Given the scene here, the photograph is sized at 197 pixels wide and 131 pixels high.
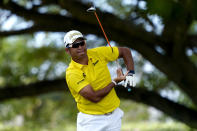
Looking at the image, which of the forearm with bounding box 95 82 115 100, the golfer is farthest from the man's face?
the forearm with bounding box 95 82 115 100

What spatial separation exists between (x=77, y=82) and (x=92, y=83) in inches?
7.3

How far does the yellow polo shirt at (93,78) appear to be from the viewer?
2.89 meters

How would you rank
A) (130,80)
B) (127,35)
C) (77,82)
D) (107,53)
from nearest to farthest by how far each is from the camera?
(77,82), (130,80), (107,53), (127,35)

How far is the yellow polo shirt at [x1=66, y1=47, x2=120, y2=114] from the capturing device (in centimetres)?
289

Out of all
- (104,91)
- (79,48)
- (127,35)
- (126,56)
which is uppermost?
(79,48)

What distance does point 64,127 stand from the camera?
12992 mm

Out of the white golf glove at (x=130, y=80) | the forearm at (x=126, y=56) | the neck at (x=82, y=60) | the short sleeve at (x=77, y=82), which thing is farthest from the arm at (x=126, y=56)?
the short sleeve at (x=77, y=82)

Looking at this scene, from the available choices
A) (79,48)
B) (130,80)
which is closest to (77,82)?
(79,48)

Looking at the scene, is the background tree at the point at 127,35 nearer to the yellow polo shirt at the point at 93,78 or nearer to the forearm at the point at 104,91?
the yellow polo shirt at the point at 93,78

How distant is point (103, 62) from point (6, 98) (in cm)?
481

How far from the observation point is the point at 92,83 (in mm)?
2945

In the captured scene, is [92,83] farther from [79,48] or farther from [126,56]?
[126,56]

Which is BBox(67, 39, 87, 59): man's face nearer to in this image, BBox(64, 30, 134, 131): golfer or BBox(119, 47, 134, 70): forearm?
BBox(64, 30, 134, 131): golfer

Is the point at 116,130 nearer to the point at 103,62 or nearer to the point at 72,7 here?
the point at 103,62
